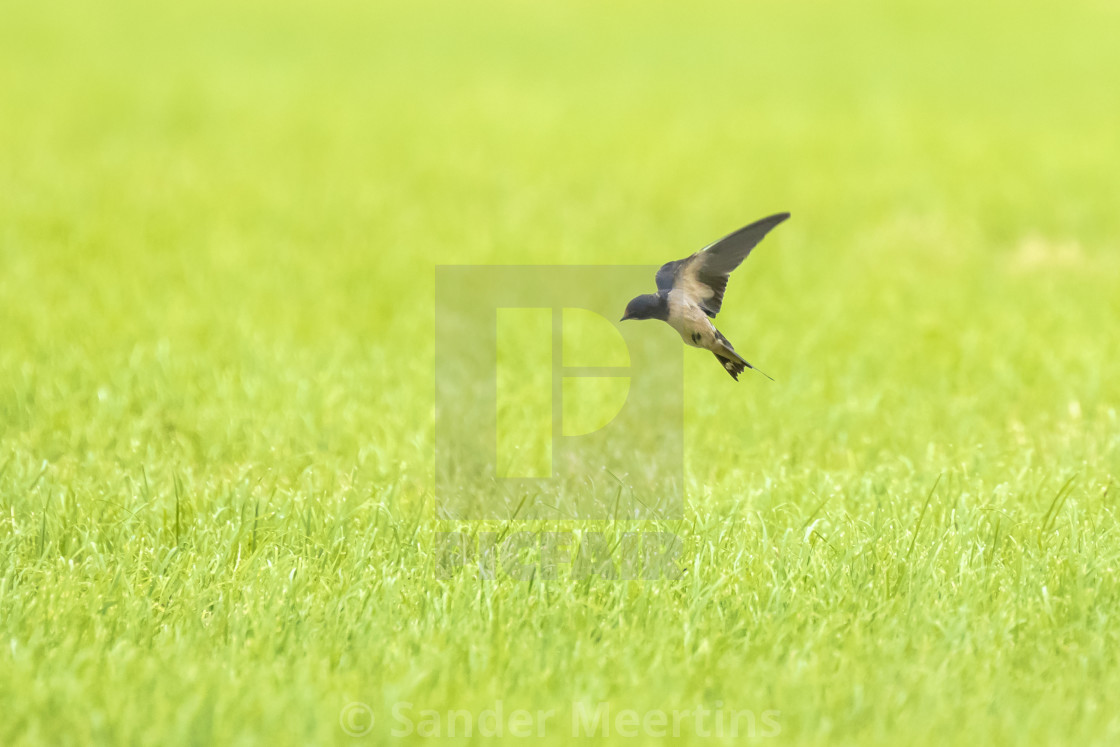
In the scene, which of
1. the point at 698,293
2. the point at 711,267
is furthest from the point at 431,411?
the point at 711,267

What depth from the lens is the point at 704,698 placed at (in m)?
3.03

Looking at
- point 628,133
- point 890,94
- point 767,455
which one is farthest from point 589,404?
point 890,94

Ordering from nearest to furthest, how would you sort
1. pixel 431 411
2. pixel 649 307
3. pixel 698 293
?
1. pixel 649 307
2. pixel 698 293
3. pixel 431 411

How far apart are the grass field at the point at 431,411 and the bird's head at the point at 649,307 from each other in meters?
0.84

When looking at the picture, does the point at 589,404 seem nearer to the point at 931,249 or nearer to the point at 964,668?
the point at 964,668

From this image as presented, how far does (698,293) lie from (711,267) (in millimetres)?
148

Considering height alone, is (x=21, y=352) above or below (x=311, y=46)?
below

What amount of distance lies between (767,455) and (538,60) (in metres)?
12.5

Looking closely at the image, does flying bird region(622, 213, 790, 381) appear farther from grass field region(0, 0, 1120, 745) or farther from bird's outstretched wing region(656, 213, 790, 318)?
grass field region(0, 0, 1120, 745)

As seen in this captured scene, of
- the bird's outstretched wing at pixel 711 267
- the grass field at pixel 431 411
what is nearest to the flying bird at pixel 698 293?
the bird's outstretched wing at pixel 711 267

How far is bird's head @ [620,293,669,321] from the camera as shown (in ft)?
10.5

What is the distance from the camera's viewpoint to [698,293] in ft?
11.0

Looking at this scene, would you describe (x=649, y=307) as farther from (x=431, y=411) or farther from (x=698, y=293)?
(x=431, y=411)

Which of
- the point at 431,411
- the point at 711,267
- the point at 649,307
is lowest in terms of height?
the point at 431,411
